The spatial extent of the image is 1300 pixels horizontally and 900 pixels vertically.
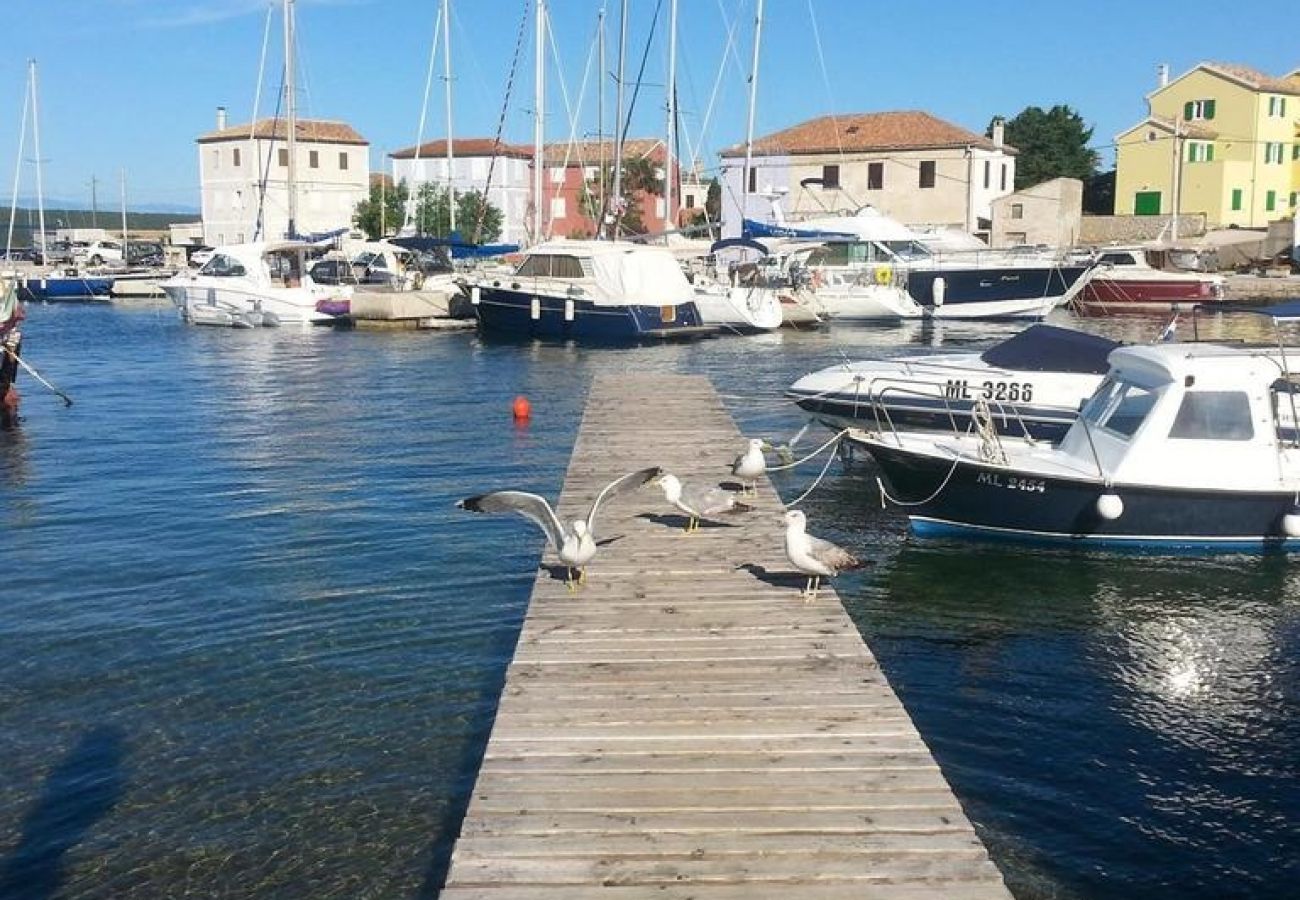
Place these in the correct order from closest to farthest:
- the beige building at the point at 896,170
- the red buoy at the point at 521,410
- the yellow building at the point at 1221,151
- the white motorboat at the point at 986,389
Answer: the white motorboat at the point at 986,389
the red buoy at the point at 521,410
the yellow building at the point at 1221,151
the beige building at the point at 896,170

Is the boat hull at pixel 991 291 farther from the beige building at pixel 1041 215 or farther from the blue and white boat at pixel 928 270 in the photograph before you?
the beige building at pixel 1041 215

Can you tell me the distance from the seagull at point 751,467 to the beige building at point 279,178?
261ft

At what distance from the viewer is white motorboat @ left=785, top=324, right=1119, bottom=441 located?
19.7 m

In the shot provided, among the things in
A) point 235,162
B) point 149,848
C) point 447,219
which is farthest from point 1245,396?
point 235,162

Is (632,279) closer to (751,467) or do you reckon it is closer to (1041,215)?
(751,467)

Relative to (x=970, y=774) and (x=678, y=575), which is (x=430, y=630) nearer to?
(x=678, y=575)

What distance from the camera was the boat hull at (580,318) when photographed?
41.2 meters

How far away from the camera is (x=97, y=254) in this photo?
85.4 metres

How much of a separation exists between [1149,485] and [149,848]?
36.1 feet

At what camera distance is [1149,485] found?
14.8 meters

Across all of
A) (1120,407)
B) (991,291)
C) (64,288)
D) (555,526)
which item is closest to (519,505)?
(555,526)

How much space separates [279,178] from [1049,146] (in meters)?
50.3

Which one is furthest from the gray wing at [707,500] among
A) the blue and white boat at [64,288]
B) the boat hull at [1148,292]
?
the blue and white boat at [64,288]

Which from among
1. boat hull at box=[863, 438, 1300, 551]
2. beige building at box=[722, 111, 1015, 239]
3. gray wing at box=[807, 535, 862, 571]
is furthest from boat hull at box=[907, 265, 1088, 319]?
gray wing at box=[807, 535, 862, 571]
